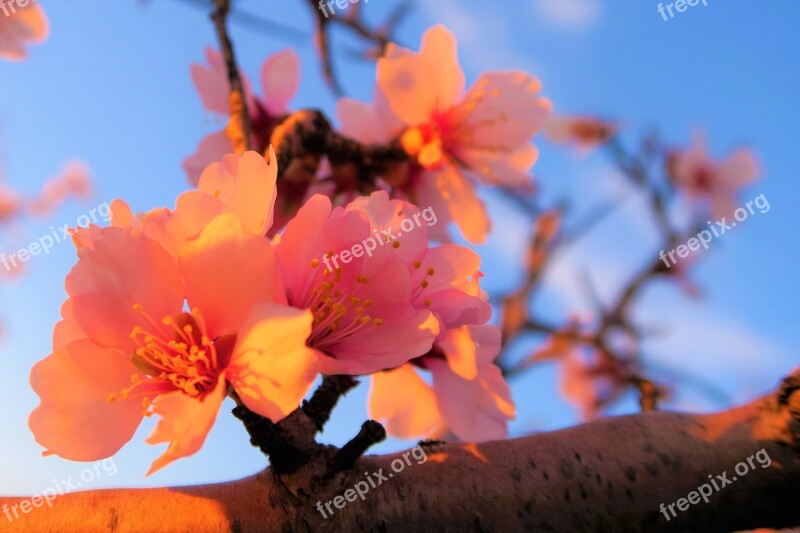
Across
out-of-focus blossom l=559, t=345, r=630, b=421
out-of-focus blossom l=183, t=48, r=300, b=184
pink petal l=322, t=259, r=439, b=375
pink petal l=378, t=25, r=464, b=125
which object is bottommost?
out-of-focus blossom l=559, t=345, r=630, b=421

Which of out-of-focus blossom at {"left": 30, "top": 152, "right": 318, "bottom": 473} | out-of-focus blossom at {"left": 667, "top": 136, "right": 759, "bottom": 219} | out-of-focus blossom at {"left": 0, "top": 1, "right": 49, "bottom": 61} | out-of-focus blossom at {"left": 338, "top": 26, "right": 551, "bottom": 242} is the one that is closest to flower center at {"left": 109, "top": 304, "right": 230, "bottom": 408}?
out-of-focus blossom at {"left": 30, "top": 152, "right": 318, "bottom": 473}

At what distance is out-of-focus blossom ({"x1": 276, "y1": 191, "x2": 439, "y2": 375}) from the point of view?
695mm

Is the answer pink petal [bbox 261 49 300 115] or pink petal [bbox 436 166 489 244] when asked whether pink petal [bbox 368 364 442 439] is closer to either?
pink petal [bbox 436 166 489 244]

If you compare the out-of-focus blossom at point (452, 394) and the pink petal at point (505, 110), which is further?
the pink petal at point (505, 110)

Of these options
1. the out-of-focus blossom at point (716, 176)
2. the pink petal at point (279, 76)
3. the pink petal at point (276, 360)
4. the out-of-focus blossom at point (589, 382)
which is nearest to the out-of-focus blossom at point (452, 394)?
the pink petal at point (276, 360)

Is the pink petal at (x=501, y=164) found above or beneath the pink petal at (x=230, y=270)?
above

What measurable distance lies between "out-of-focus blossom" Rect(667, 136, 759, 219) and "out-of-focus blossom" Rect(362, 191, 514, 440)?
2.84m

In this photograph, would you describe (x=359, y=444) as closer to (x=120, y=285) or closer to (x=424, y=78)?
(x=120, y=285)

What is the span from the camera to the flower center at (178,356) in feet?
2.22

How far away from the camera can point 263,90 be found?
57.7 inches

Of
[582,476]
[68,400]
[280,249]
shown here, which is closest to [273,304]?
[280,249]

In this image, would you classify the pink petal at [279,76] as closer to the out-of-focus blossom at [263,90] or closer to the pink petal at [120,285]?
the out-of-focus blossom at [263,90]

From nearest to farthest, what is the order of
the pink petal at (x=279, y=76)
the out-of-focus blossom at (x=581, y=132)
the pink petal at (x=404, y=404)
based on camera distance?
the pink petal at (x=404, y=404), the pink petal at (x=279, y=76), the out-of-focus blossom at (x=581, y=132)

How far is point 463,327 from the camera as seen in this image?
0.86 m
